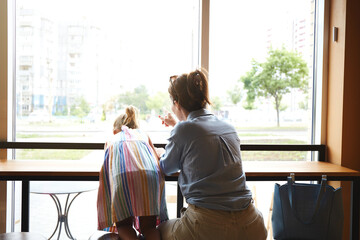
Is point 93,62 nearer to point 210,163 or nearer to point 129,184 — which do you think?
point 129,184

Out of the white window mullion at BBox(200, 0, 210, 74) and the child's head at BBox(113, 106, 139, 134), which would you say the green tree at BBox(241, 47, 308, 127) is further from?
the child's head at BBox(113, 106, 139, 134)

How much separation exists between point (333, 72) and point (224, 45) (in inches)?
34.9

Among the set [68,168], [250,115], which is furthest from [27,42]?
[250,115]

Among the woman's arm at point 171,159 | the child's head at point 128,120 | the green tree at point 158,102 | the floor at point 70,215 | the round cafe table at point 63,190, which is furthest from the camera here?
the green tree at point 158,102

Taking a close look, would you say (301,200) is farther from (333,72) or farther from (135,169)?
(333,72)

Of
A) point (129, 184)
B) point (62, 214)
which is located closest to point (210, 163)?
point (129, 184)

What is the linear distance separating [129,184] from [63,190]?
3.11 feet

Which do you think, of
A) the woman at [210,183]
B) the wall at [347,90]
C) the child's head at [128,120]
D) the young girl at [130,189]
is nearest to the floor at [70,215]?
the child's head at [128,120]

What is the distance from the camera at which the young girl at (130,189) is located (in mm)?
1773

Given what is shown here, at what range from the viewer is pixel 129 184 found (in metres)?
1.77

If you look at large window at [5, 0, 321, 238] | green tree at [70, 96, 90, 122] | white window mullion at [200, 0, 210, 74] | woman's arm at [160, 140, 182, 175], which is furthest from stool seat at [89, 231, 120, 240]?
white window mullion at [200, 0, 210, 74]

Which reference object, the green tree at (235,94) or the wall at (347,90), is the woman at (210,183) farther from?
the wall at (347,90)

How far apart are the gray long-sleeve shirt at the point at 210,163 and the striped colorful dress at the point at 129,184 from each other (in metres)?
0.16

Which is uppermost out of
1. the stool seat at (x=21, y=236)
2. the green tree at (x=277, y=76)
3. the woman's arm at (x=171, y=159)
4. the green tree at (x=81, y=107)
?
the green tree at (x=277, y=76)
